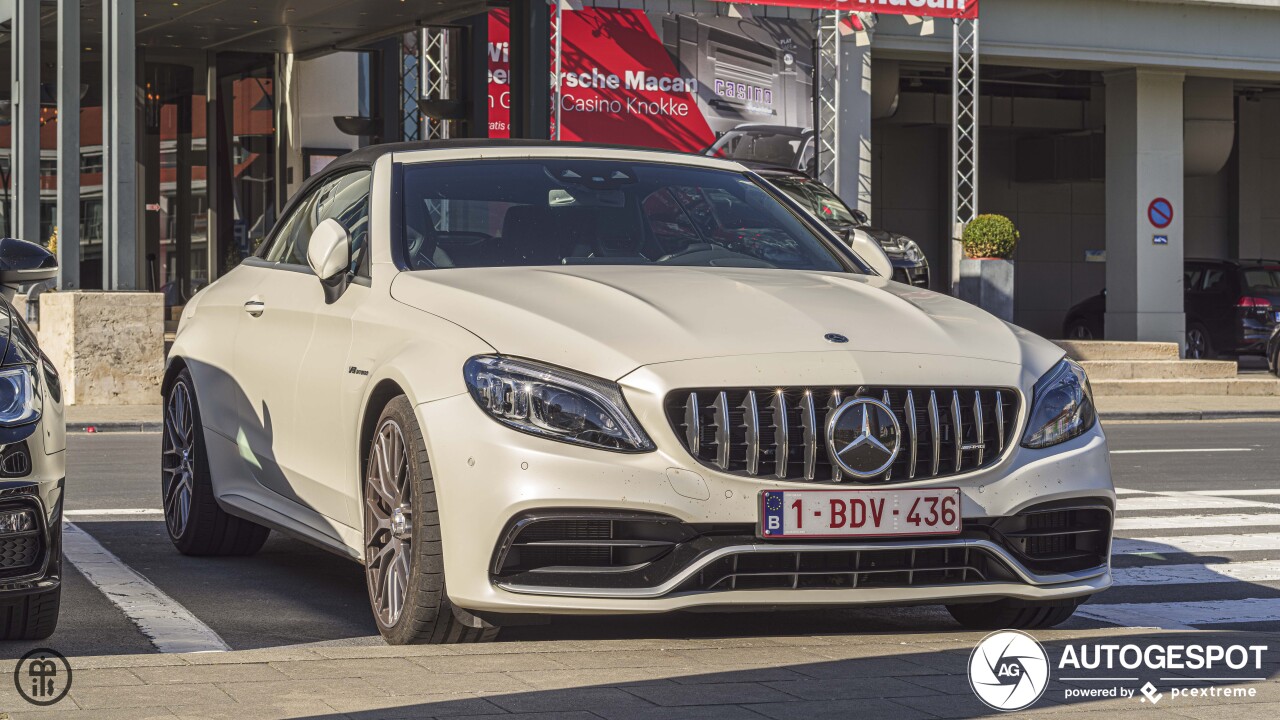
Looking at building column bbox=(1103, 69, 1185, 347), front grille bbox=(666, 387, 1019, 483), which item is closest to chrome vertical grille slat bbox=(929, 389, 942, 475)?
front grille bbox=(666, 387, 1019, 483)

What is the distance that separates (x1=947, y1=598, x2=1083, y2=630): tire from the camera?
566 centimetres

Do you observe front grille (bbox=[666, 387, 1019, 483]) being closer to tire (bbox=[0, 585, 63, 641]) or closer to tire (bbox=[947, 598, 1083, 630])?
tire (bbox=[947, 598, 1083, 630])

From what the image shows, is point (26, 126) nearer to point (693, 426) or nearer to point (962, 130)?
point (962, 130)

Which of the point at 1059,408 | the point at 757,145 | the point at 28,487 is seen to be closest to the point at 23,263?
the point at 28,487

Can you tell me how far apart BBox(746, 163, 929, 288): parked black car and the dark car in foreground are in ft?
43.0

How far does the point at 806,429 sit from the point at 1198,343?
25773mm

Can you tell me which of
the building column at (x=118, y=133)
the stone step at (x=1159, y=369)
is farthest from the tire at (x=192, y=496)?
the stone step at (x=1159, y=369)

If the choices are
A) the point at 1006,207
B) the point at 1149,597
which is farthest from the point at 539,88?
the point at 1006,207

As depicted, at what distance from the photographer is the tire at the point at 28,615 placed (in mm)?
5297

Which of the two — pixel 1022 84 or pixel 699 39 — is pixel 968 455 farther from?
pixel 1022 84

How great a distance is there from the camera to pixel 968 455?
5.18 metres

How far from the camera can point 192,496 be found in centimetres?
760

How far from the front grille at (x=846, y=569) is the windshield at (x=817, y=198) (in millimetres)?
14096

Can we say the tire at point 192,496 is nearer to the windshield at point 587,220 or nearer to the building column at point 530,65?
the windshield at point 587,220
